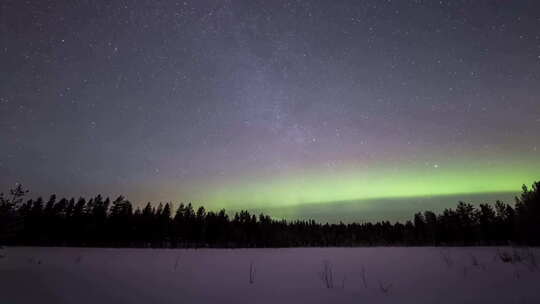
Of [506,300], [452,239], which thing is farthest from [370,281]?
[452,239]

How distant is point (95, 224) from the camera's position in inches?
2292

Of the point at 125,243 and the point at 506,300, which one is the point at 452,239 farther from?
the point at 125,243

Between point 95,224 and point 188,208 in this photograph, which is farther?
point 188,208

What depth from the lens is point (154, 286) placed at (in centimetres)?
714

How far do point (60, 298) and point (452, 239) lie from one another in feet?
308

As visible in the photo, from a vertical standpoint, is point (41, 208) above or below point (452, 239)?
above

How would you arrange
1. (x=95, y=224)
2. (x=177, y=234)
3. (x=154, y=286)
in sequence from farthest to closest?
(x=177, y=234), (x=95, y=224), (x=154, y=286)

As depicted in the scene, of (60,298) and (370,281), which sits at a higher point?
(60,298)

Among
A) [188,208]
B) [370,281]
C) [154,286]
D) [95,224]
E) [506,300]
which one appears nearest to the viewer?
[506,300]

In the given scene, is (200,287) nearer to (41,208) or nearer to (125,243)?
(125,243)

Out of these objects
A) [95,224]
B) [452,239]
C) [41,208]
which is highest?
[41,208]

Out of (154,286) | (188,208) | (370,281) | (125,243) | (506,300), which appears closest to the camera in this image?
(506,300)

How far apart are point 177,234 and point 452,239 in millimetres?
83830

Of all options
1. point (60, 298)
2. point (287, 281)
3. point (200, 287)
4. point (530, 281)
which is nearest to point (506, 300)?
point (530, 281)
